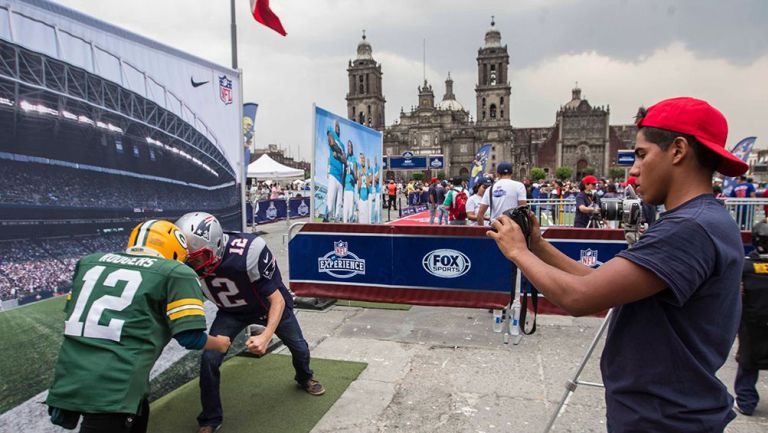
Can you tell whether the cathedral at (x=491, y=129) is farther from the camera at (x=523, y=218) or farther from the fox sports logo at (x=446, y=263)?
the camera at (x=523, y=218)

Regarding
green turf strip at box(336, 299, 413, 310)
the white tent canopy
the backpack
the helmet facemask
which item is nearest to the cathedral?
the white tent canopy

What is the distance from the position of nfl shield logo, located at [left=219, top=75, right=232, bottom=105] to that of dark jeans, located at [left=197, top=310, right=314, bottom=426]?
8.18 ft

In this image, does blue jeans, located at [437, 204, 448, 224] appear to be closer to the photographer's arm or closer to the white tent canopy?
the white tent canopy

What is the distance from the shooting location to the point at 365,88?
118m

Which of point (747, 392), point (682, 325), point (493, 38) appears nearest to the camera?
point (682, 325)

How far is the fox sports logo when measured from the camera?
6.47m

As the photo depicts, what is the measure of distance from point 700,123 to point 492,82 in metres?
117

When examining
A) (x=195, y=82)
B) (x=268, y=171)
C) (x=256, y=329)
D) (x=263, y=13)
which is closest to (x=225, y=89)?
(x=195, y=82)

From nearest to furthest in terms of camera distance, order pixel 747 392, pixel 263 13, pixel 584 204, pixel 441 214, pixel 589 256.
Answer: pixel 747 392 < pixel 589 256 < pixel 263 13 < pixel 584 204 < pixel 441 214

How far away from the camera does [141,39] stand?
4.22 m

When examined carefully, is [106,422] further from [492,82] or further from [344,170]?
[492,82]

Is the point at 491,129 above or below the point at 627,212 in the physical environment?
above

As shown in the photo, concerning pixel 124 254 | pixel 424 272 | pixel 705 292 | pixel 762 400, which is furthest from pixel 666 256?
pixel 424 272

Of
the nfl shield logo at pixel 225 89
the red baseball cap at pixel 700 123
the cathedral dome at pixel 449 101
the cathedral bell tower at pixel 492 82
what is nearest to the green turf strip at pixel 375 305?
the nfl shield logo at pixel 225 89
